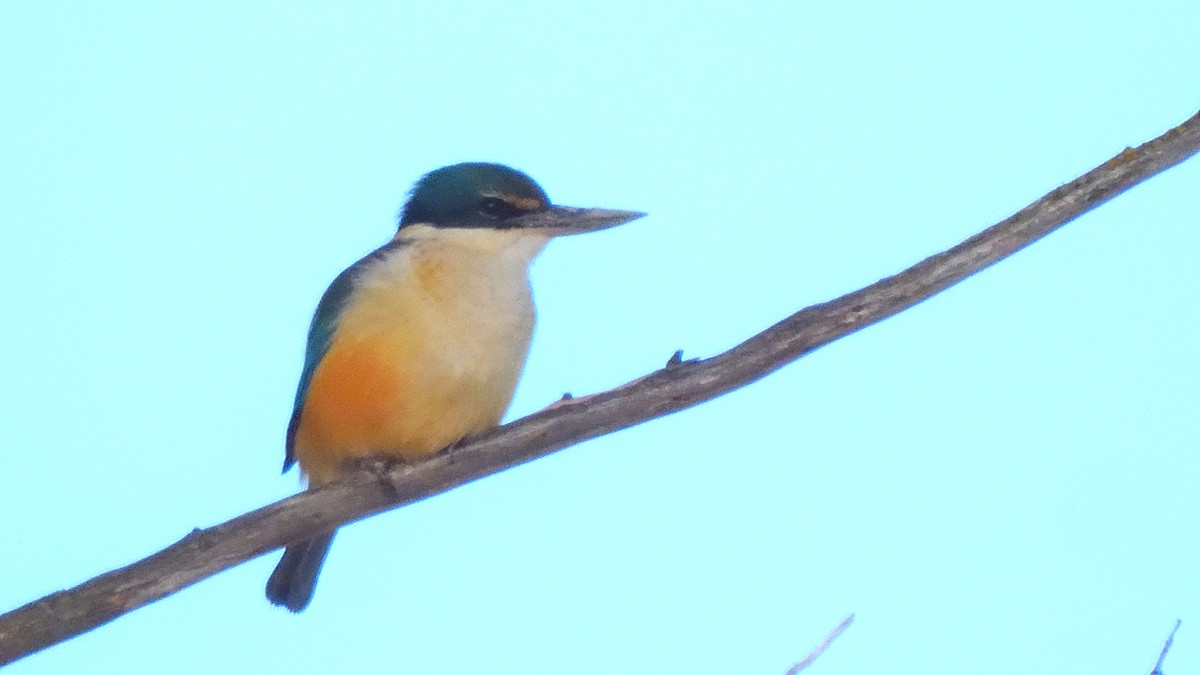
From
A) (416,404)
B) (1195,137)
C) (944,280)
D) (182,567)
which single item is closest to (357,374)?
(416,404)

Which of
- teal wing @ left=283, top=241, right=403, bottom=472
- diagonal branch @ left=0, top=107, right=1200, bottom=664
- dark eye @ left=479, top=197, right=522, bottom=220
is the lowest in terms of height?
diagonal branch @ left=0, top=107, right=1200, bottom=664

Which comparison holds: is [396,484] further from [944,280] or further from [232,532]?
[944,280]

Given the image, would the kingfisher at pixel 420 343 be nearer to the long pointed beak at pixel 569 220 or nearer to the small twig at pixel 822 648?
the long pointed beak at pixel 569 220

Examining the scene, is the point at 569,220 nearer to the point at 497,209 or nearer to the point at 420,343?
the point at 497,209

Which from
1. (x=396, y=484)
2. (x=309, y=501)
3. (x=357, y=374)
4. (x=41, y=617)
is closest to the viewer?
(x=41, y=617)

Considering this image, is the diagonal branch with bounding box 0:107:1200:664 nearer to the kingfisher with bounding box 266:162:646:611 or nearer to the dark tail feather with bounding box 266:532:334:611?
the kingfisher with bounding box 266:162:646:611

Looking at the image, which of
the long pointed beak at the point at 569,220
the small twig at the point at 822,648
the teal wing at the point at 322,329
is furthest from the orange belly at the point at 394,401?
the small twig at the point at 822,648

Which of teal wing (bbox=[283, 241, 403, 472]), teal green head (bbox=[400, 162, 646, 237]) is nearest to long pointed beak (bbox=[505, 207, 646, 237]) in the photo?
teal green head (bbox=[400, 162, 646, 237])
